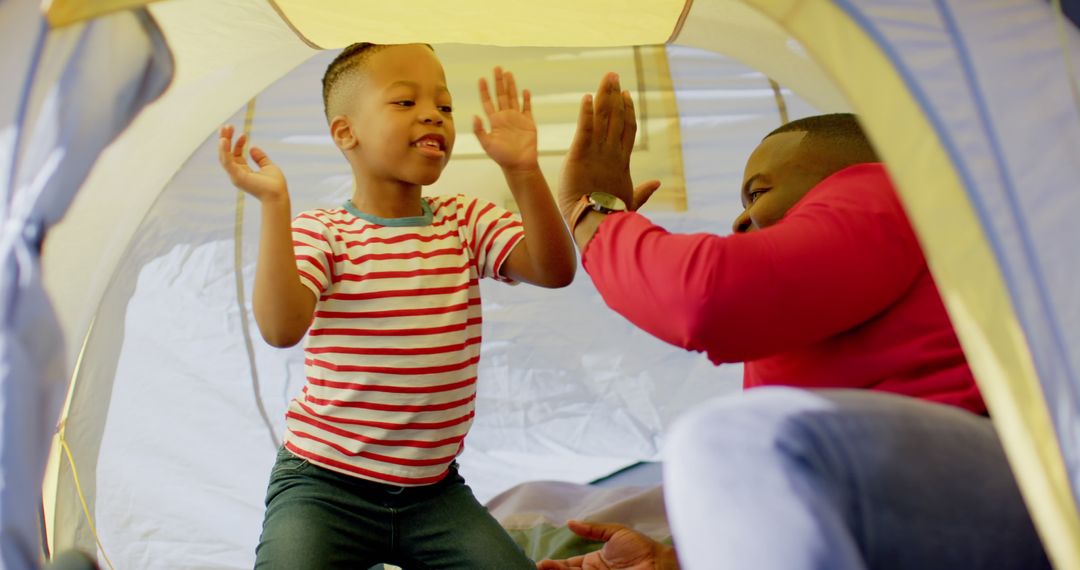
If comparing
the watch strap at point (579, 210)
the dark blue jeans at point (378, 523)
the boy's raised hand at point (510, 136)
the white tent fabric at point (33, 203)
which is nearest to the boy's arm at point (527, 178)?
the boy's raised hand at point (510, 136)

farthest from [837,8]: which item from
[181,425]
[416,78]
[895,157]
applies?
[181,425]

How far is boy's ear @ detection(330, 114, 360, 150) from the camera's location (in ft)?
4.75

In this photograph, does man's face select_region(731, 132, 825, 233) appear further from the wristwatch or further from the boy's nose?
the boy's nose

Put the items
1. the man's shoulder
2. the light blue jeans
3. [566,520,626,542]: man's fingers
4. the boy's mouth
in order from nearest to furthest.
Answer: the light blue jeans, the man's shoulder, the boy's mouth, [566,520,626,542]: man's fingers

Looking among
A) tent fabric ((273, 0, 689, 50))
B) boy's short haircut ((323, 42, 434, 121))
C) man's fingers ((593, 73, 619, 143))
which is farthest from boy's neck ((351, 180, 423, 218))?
man's fingers ((593, 73, 619, 143))

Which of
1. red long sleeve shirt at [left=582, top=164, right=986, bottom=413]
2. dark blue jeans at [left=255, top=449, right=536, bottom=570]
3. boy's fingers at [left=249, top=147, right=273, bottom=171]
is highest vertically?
boy's fingers at [left=249, top=147, right=273, bottom=171]

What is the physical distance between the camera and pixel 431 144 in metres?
1.39

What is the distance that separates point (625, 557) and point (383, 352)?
54 cm

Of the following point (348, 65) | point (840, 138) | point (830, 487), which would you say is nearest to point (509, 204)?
point (348, 65)

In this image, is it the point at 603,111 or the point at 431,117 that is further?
the point at 431,117

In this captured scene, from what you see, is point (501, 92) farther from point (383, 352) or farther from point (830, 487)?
point (830, 487)

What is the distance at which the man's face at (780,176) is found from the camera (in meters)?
1.20

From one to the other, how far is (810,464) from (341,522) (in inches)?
28.3

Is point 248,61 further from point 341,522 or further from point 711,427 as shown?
point 711,427
